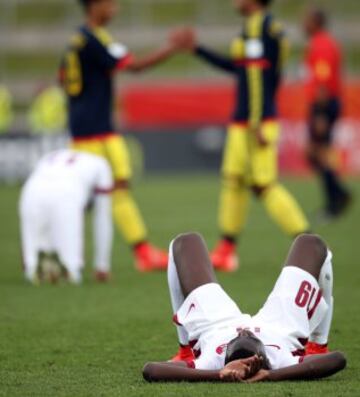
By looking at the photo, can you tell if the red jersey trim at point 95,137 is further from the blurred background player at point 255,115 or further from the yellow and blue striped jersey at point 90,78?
the blurred background player at point 255,115

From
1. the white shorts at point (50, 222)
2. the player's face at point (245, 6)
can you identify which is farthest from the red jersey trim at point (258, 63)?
the white shorts at point (50, 222)

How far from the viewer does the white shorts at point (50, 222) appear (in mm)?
10102

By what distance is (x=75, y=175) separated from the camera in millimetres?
10352

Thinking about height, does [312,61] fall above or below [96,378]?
below

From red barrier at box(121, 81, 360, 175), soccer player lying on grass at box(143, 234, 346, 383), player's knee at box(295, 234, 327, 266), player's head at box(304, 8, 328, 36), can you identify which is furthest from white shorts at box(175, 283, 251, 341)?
red barrier at box(121, 81, 360, 175)

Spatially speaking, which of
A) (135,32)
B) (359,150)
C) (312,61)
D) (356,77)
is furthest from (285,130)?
(312,61)

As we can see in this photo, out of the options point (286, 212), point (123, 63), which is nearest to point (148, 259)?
point (286, 212)

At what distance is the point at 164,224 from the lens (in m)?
16.2

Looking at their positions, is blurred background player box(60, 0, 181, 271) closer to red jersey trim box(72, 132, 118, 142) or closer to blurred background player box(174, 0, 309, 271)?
red jersey trim box(72, 132, 118, 142)

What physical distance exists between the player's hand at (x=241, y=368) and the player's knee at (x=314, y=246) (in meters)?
0.74

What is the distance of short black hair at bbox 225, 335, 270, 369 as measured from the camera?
5395 millimetres

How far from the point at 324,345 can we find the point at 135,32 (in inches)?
1003

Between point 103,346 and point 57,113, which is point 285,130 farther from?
point 103,346

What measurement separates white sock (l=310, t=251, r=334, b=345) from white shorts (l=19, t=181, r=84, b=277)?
419 centimetres
